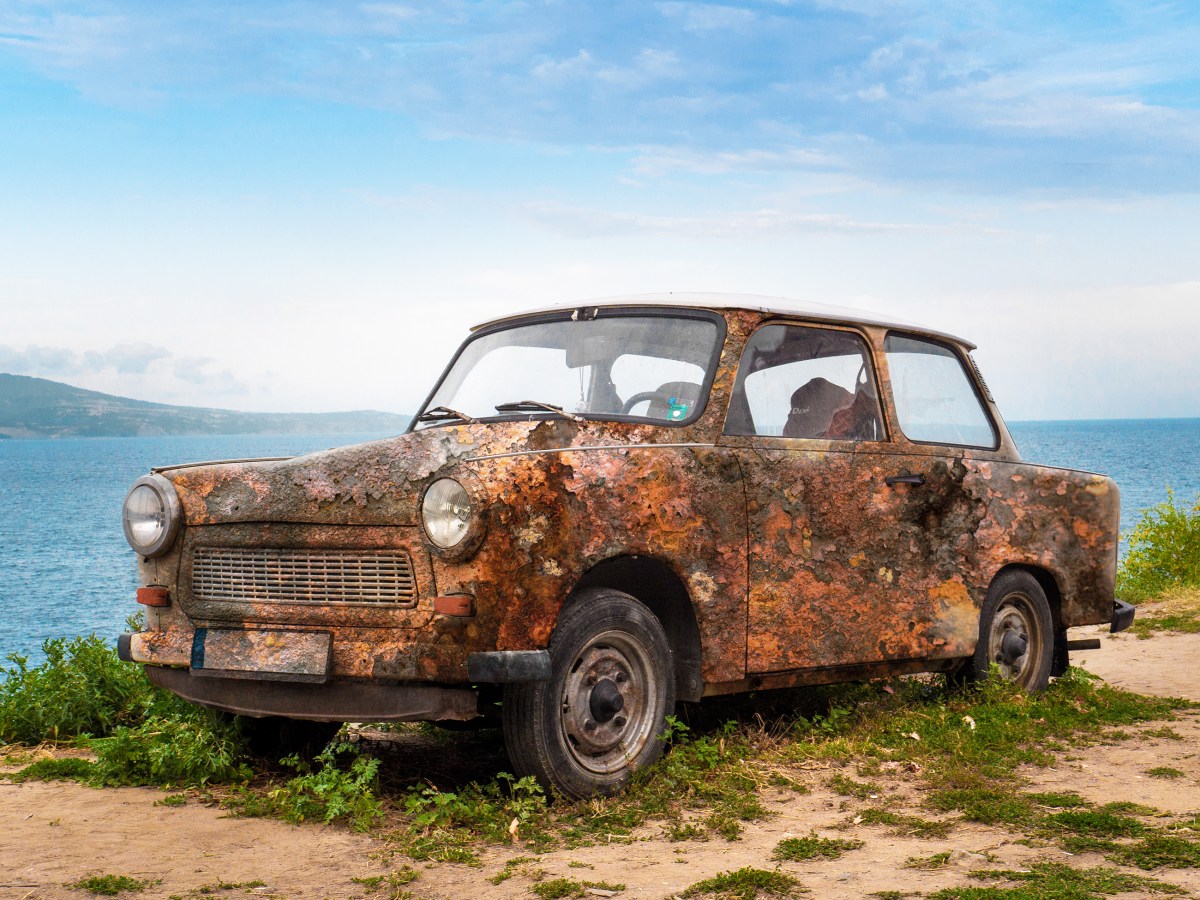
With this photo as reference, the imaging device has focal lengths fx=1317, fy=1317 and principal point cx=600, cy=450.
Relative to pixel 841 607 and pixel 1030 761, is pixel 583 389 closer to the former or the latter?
pixel 841 607

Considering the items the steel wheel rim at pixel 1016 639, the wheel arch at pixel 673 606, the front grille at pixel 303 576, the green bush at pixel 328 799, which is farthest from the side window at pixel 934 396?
the green bush at pixel 328 799

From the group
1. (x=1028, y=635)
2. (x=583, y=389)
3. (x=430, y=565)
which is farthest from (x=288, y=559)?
(x=1028, y=635)

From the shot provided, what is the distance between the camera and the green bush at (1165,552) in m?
15.3

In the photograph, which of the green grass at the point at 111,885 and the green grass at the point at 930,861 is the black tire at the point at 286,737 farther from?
the green grass at the point at 930,861

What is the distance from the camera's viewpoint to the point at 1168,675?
9258 millimetres

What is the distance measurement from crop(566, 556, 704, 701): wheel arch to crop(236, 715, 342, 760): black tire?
167cm

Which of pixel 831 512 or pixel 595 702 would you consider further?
pixel 831 512

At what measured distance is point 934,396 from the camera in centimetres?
735

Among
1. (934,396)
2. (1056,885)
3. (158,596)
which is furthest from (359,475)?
(934,396)

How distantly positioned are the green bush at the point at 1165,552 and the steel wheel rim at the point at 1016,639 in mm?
7807

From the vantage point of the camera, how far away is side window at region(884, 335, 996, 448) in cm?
710

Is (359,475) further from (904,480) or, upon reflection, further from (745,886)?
(904,480)

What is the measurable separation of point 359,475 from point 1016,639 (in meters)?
4.25

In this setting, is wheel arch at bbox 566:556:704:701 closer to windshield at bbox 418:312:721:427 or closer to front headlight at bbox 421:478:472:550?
windshield at bbox 418:312:721:427
